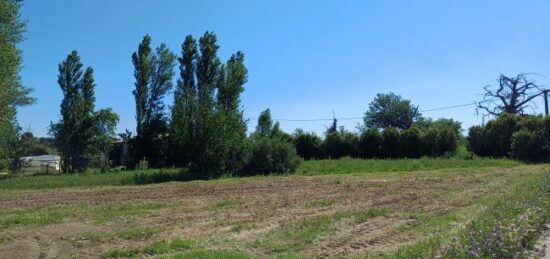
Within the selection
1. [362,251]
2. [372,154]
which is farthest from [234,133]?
[362,251]

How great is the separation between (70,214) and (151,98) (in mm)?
35088

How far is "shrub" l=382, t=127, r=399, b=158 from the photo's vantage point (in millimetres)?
48844

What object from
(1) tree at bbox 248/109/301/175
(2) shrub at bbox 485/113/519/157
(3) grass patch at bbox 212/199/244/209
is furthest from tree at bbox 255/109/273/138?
(3) grass patch at bbox 212/199/244/209

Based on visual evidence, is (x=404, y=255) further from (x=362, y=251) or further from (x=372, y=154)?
(x=372, y=154)

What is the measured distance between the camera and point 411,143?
48.0m

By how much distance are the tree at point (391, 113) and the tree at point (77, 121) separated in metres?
65.9

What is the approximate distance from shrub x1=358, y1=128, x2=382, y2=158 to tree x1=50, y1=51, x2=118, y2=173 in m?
25.1

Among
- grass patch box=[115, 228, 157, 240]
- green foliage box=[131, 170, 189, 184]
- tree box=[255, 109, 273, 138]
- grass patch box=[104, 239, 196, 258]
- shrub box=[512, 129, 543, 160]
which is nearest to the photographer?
grass patch box=[104, 239, 196, 258]

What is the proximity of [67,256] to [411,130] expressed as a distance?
140ft

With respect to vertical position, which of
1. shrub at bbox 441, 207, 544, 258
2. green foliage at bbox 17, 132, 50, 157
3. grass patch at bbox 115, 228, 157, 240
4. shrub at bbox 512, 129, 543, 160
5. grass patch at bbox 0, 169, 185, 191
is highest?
green foliage at bbox 17, 132, 50, 157

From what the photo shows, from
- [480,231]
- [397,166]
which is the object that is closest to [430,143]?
[397,166]

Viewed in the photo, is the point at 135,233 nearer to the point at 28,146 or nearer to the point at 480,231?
the point at 480,231

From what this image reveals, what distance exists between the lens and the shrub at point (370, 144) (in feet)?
162

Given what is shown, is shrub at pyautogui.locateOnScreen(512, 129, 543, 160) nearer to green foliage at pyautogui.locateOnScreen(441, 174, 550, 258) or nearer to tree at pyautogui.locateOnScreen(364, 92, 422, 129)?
green foliage at pyautogui.locateOnScreen(441, 174, 550, 258)
